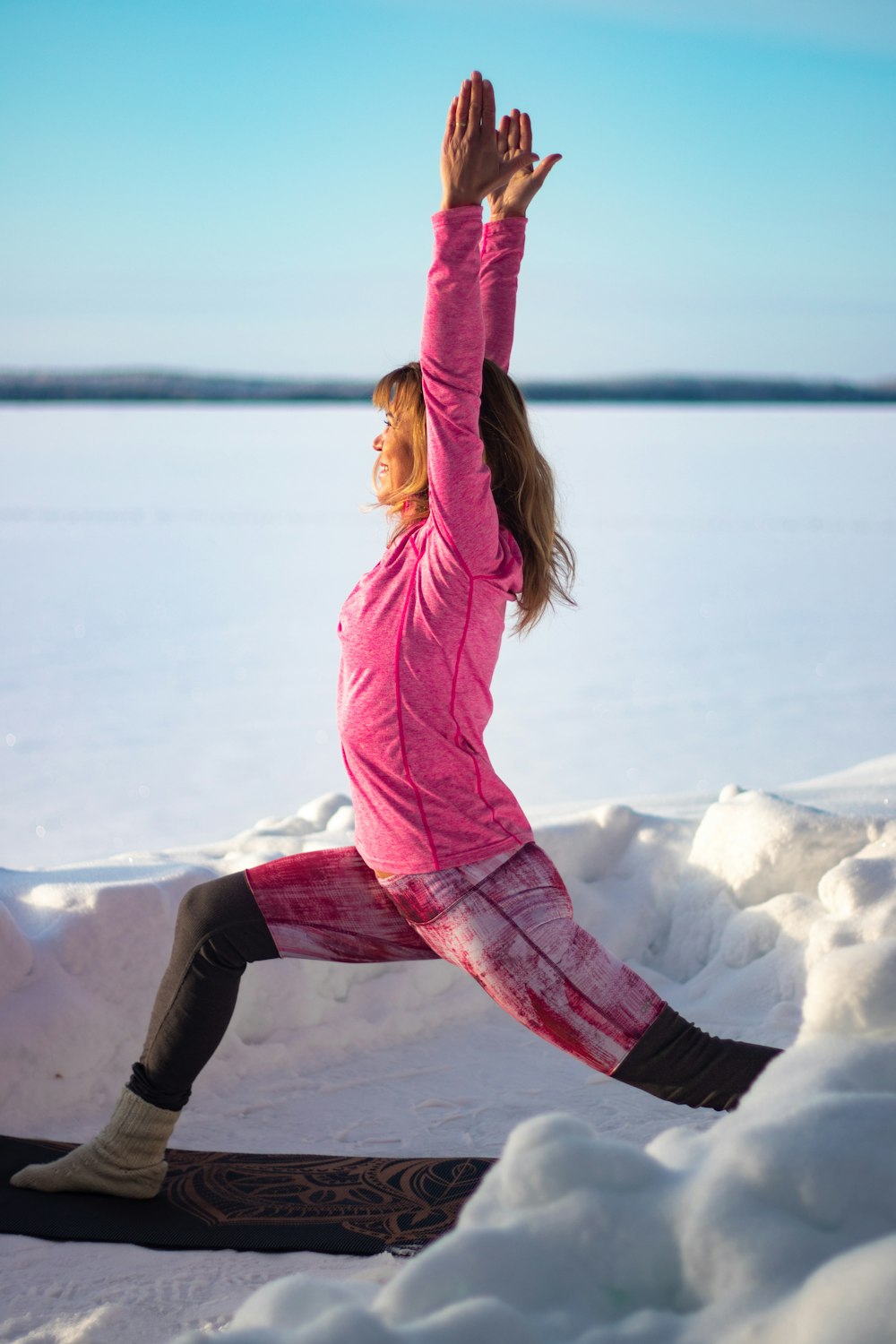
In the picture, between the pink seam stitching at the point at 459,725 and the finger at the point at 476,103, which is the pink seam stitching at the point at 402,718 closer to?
the pink seam stitching at the point at 459,725

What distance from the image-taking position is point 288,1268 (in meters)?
1.86

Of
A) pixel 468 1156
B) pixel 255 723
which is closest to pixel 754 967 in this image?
pixel 468 1156

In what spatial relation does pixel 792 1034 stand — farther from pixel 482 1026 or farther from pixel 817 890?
pixel 482 1026

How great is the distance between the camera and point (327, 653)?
867 centimetres

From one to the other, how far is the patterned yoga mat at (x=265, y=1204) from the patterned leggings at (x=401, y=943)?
184 millimetres

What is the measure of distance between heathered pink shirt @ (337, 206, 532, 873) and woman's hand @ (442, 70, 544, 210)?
0.09 feet

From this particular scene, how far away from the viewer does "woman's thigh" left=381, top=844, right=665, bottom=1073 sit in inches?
66.4

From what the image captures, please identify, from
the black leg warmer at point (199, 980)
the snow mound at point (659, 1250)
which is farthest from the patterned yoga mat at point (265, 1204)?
the snow mound at point (659, 1250)

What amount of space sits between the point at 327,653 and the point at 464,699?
22.9 feet

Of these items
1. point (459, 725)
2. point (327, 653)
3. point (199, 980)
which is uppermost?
point (459, 725)

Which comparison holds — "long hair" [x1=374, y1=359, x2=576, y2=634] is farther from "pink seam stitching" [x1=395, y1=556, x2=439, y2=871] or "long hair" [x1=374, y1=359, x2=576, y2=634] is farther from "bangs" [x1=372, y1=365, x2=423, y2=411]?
"pink seam stitching" [x1=395, y1=556, x2=439, y2=871]

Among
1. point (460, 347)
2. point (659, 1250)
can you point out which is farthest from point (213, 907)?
point (659, 1250)

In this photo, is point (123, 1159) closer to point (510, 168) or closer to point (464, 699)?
point (464, 699)

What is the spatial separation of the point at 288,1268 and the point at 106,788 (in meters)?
4.23
